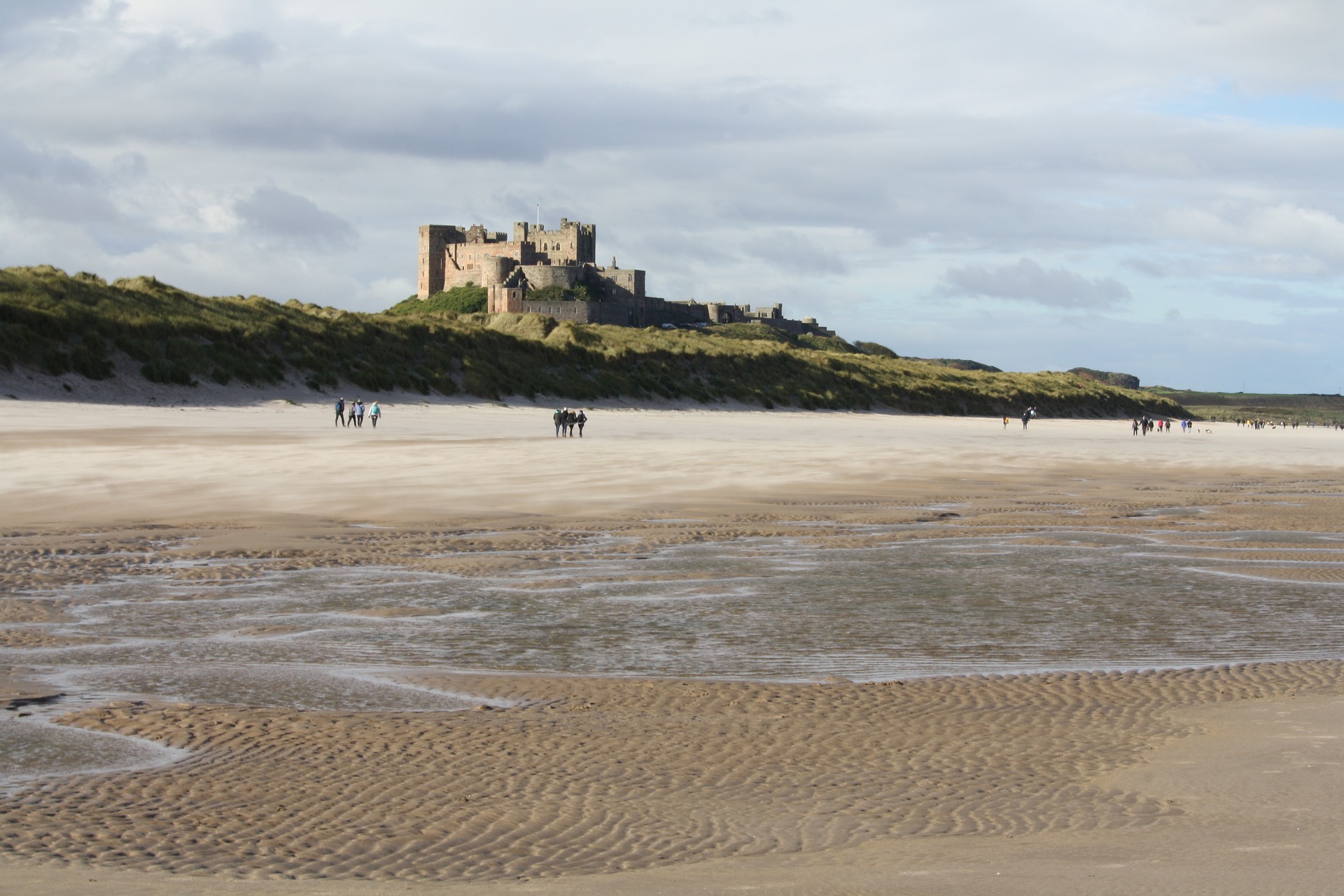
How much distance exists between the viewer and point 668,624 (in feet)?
28.0

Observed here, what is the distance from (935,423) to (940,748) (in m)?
53.5

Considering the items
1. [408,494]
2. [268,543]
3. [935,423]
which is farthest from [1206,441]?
[268,543]

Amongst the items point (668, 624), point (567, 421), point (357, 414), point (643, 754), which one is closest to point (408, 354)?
point (357, 414)

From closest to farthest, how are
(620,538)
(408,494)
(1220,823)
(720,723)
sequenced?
(1220,823) → (720,723) → (620,538) → (408,494)

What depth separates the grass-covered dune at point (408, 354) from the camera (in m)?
42.3

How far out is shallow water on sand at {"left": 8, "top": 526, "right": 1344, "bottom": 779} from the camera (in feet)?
22.2

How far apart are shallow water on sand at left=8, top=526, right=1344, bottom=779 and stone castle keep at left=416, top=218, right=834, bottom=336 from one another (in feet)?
310

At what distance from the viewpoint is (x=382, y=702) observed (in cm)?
624

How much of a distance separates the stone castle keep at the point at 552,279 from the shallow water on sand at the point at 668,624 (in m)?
94.4

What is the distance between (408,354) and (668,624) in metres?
47.6

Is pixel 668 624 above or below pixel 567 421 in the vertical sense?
below

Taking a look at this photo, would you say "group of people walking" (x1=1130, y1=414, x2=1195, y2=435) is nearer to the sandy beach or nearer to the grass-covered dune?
the grass-covered dune

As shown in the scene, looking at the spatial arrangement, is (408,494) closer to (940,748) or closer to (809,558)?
(809,558)

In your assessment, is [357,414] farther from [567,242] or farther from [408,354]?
[567,242]
